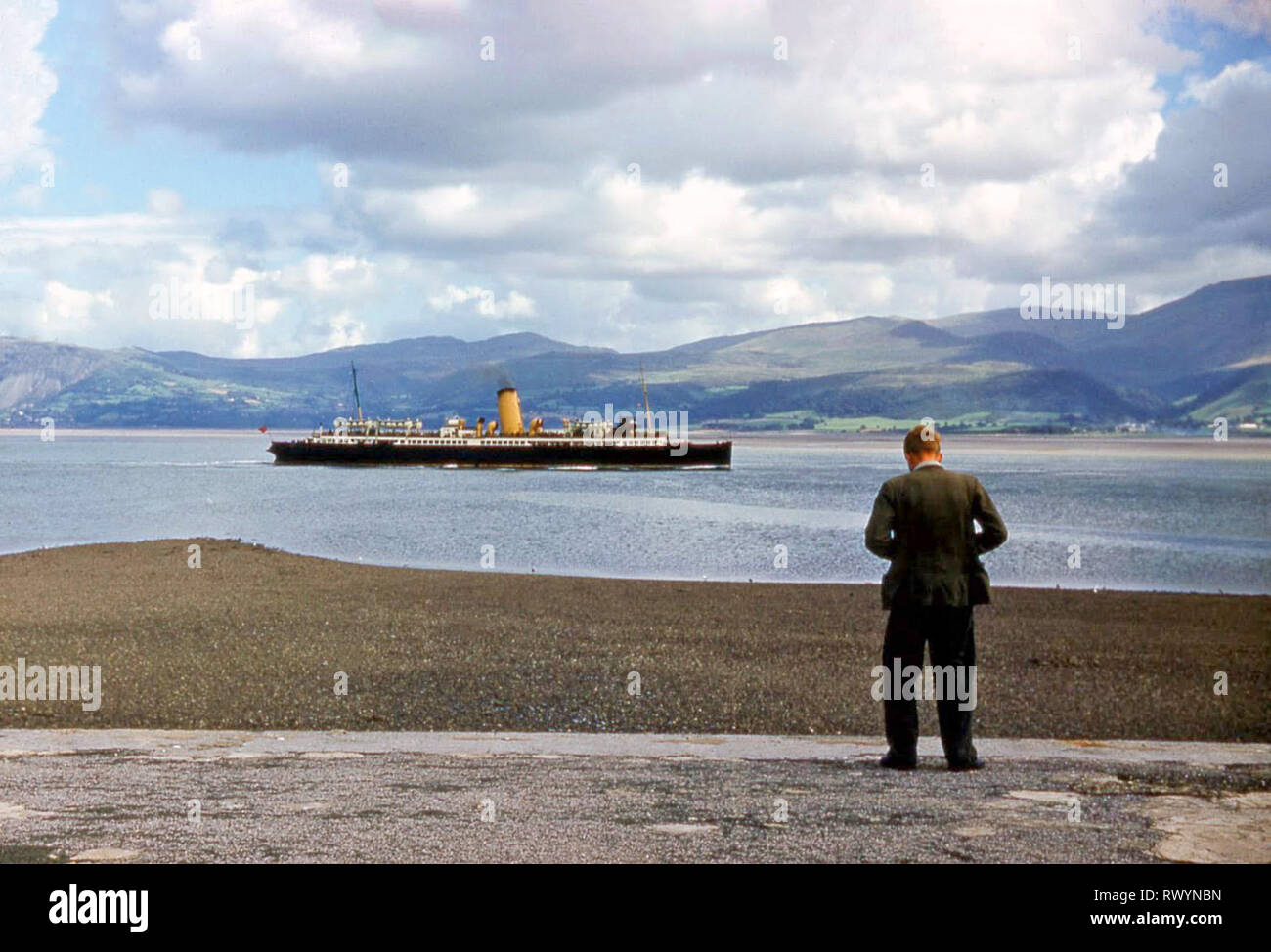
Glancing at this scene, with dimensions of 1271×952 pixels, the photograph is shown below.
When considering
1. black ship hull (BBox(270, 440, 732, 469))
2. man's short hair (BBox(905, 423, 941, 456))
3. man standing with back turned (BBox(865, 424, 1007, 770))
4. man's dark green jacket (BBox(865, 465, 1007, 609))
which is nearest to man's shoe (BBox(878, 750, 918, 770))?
man standing with back turned (BBox(865, 424, 1007, 770))

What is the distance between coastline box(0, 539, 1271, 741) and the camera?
40.1ft

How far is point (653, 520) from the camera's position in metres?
58.5

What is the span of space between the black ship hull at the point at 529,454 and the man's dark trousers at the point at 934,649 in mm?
112268

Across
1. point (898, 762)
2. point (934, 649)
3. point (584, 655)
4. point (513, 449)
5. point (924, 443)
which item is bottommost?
point (584, 655)

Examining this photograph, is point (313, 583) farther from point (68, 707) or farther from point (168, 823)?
point (168, 823)

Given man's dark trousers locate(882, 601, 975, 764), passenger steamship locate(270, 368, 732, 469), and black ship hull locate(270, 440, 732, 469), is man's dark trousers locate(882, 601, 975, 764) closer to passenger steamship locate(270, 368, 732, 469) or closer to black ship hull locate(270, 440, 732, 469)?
black ship hull locate(270, 440, 732, 469)

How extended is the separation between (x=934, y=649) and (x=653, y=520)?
50.5 meters

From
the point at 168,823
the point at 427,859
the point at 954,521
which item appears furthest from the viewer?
the point at 954,521

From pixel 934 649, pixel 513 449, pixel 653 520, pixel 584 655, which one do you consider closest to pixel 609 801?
pixel 934 649

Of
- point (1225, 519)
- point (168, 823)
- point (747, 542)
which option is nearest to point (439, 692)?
point (168, 823)

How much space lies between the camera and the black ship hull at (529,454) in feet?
400

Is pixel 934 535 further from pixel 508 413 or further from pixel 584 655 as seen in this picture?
pixel 508 413
